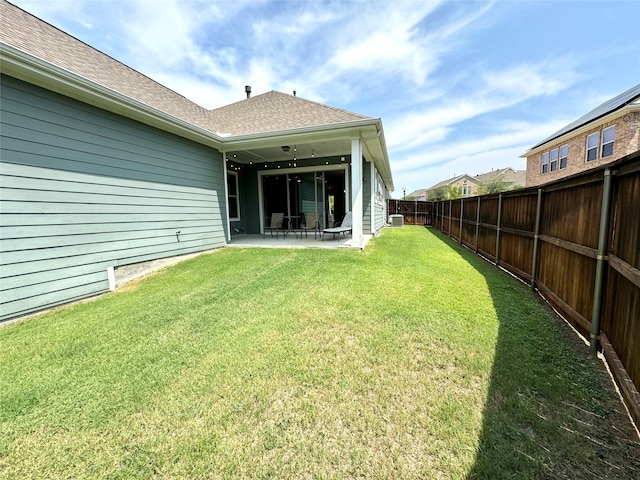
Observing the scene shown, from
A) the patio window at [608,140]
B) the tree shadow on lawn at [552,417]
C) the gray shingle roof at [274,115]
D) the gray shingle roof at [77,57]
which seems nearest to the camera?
the tree shadow on lawn at [552,417]

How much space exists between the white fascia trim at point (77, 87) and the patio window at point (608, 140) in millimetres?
18471

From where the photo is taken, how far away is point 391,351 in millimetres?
2447

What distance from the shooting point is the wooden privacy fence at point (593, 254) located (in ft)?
5.69

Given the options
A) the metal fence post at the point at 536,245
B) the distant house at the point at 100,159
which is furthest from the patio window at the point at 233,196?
the metal fence post at the point at 536,245

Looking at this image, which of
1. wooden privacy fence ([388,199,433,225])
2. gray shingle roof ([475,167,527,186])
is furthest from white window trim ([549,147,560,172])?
gray shingle roof ([475,167,527,186])

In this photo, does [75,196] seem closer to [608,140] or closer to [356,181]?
[356,181]

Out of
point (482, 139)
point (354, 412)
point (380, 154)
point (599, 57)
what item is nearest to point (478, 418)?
point (354, 412)

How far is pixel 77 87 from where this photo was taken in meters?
4.02

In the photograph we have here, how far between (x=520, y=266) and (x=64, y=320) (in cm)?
689

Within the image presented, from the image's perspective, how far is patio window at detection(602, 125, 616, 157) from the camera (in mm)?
12832

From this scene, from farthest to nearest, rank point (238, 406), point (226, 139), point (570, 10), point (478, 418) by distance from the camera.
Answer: point (226, 139) < point (570, 10) < point (238, 406) < point (478, 418)

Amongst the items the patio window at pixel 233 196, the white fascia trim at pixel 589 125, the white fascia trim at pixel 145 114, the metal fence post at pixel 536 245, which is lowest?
the metal fence post at pixel 536 245

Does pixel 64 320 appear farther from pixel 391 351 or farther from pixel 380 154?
pixel 380 154

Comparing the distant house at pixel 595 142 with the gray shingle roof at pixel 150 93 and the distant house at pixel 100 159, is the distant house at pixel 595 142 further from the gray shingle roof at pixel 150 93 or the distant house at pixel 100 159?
the gray shingle roof at pixel 150 93
